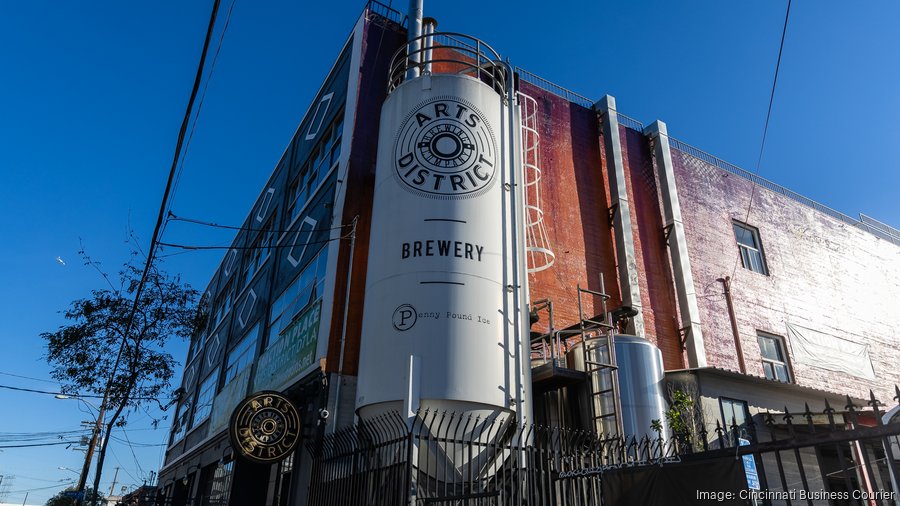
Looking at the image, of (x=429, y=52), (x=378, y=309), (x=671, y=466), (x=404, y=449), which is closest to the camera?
(x=671, y=466)

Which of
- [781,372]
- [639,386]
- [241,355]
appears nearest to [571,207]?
[639,386]

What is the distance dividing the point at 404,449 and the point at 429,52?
1265cm

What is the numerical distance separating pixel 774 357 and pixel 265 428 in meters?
19.4

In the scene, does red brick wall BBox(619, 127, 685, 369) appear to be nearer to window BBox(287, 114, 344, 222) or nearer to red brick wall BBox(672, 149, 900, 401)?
red brick wall BBox(672, 149, 900, 401)

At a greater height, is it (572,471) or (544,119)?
(544,119)

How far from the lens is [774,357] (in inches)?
902

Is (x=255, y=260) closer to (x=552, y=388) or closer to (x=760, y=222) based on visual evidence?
(x=552, y=388)

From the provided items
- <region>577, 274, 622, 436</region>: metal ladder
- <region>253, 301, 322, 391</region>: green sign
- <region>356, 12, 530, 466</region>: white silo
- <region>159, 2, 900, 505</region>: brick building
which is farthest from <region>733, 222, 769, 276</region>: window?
<region>253, 301, 322, 391</region>: green sign

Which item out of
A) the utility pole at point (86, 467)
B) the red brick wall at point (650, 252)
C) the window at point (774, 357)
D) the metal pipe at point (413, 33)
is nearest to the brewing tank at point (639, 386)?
the red brick wall at point (650, 252)

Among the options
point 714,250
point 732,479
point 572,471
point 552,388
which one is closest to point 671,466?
point 732,479

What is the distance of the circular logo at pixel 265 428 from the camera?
12.5 meters

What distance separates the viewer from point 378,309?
11820 millimetres

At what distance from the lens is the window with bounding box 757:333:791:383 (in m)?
22.4

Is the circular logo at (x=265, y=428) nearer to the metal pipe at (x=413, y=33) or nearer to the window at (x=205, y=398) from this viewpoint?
the metal pipe at (x=413, y=33)
